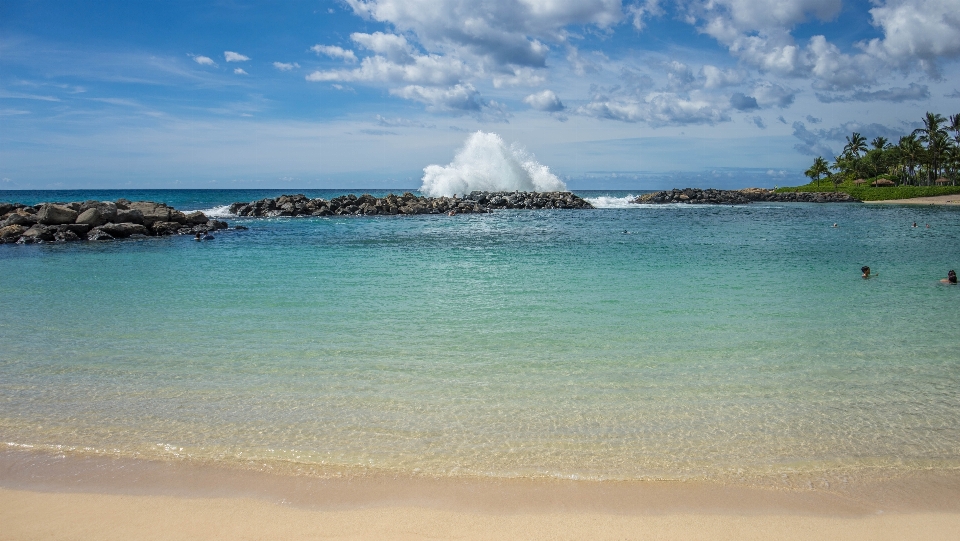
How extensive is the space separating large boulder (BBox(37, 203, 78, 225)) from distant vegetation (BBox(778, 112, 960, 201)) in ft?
321

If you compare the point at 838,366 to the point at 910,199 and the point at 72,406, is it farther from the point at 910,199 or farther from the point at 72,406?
the point at 910,199

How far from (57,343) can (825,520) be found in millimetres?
11732

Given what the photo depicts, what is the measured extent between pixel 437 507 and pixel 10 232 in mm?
35552

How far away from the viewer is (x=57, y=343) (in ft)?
33.6

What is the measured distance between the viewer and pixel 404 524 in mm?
4793

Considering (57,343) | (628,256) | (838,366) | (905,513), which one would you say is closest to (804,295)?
(838,366)

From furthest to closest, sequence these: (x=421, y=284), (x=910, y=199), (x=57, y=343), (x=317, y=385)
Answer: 1. (x=910, y=199)
2. (x=421, y=284)
3. (x=57, y=343)
4. (x=317, y=385)

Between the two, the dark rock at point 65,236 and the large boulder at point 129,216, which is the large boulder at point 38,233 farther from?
the large boulder at point 129,216

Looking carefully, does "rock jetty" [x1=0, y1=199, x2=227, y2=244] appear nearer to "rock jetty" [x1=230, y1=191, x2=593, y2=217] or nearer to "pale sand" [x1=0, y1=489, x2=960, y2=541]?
"rock jetty" [x1=230, y1=191, x2=593, y2=217]

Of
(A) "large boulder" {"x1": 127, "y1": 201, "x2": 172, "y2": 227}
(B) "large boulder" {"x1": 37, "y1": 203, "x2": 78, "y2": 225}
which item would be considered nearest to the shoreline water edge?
(B) "large boulder" {"x1": 37, "y1": 203, "x2": 78, "y2": 225}

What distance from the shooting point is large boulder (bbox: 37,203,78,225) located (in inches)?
1284

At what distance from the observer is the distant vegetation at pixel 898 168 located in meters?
87.9

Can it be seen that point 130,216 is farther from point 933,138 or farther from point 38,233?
point 933,138

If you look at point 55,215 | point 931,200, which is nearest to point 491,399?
point 55,215
